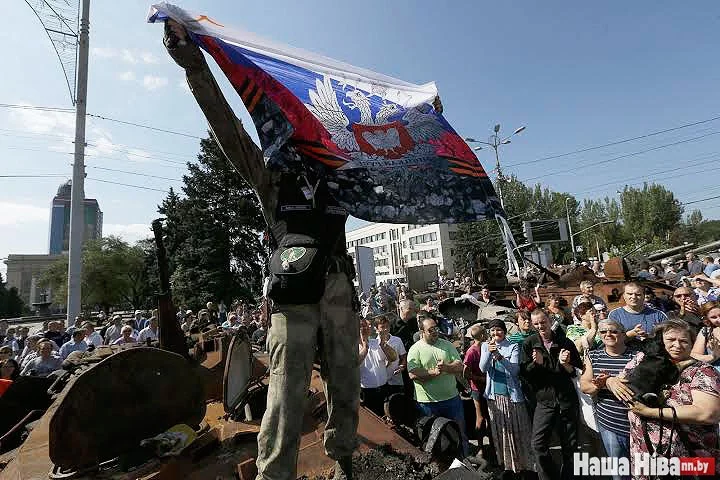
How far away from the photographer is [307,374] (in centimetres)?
247

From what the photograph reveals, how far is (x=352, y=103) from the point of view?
3463 millimetres

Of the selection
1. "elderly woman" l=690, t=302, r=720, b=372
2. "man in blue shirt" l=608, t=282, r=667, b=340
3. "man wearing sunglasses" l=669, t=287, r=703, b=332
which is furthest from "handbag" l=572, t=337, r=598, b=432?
"man wearing sunglasses" l=669, t=287, r=703, b=332

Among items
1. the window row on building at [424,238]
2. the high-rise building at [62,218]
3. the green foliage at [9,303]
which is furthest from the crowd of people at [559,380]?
the high-rise building at [62,218]

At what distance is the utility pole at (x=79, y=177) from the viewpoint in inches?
546

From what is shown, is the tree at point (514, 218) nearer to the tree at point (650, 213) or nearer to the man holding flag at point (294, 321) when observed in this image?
the tree at point (650, 213)

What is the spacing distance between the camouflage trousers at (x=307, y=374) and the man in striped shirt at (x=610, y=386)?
308cm

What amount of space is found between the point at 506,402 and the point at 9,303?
65.0 metres

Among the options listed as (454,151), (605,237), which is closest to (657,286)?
(454,151)

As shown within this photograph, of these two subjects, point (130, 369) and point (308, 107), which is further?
point (308, 107)

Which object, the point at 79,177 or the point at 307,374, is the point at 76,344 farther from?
the point at 307,374

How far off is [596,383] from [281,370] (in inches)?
146

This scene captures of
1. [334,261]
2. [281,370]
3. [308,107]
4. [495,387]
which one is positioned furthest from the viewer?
[495,387]

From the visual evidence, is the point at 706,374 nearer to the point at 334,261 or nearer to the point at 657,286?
the point at 334,261

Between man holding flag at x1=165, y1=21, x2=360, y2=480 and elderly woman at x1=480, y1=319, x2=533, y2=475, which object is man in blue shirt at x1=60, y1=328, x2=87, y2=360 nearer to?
elderly woman at x1=480, y1=319, x2=533, y2=475
